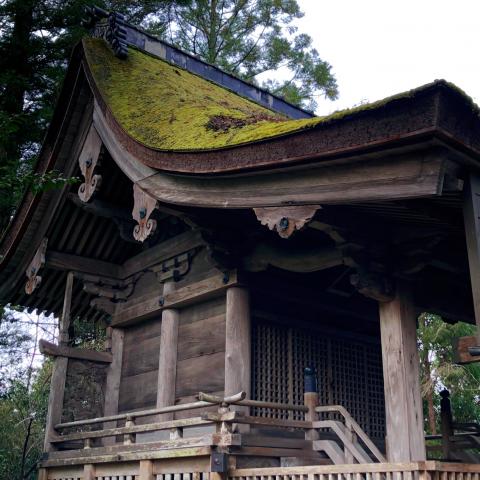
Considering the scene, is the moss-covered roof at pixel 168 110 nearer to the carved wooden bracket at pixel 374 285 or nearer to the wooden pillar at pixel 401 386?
the carved wooden bracket at pixel 374 285

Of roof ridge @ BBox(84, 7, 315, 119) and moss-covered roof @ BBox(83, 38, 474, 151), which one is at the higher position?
roof ridge @ BBox(84, 7, 315, 119)

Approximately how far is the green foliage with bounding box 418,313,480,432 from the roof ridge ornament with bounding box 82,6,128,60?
1406 centimetres

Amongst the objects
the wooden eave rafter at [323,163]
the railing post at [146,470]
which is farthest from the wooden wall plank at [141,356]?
the wooden eave rafter at [323,163]

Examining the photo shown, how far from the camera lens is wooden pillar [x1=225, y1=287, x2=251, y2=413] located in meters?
7.43

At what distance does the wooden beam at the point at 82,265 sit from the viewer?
9.77 metres

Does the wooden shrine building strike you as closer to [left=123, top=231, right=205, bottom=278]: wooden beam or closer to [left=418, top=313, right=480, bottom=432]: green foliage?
[left=123, top=231, right=205, bottom=278]: wooden beam

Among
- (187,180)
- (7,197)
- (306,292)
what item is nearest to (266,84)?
(7,197)

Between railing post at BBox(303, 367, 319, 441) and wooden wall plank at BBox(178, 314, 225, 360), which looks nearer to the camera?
railing post at BBox(303, 367, 319, 441)

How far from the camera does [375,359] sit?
9234 mm

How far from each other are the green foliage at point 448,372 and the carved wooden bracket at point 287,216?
1570 centimetres

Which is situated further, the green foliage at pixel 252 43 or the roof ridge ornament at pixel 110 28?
the green foliage at pixel 252 43

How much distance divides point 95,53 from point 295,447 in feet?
18.7

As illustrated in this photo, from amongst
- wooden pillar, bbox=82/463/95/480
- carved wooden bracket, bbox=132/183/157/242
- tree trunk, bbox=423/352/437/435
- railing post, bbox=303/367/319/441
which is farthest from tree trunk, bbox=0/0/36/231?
tree trunk, bbox=423/352/437/435

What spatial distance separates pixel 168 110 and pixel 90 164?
1.40m
